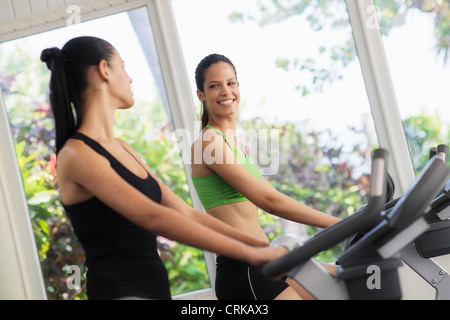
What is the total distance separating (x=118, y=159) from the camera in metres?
1.47

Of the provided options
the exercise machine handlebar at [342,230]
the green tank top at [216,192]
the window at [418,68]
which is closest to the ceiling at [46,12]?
the window at [418,68]

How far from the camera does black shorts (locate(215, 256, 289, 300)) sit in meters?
1.83

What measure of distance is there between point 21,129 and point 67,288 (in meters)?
1.08

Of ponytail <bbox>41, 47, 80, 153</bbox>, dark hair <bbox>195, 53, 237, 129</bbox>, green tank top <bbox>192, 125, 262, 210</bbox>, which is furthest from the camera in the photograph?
dark hair <bbox>195, 53, 237, 129</bbox>

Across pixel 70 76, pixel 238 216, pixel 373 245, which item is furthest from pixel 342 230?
pixel 70 76

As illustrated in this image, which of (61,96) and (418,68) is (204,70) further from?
(418,68)

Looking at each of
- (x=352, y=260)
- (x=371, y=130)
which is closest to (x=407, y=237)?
(x=352, y=260)

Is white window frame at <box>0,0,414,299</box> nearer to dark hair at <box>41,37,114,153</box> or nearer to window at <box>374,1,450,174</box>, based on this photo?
window at <box>374,1,450,174</box>

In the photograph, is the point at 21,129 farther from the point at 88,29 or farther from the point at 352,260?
the point at 352,260

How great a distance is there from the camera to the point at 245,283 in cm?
184

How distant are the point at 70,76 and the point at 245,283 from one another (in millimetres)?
888

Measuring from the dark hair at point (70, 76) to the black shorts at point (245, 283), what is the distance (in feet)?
2.48

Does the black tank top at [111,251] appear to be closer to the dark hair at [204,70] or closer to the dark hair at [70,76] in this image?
the dark hair at [70,76]

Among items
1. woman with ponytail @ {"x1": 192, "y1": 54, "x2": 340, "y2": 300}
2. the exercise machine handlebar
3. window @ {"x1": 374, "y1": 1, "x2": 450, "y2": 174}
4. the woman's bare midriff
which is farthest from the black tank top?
window @ {"x1": 374, "y1": 1, "x2": 450, "y2": 174}
